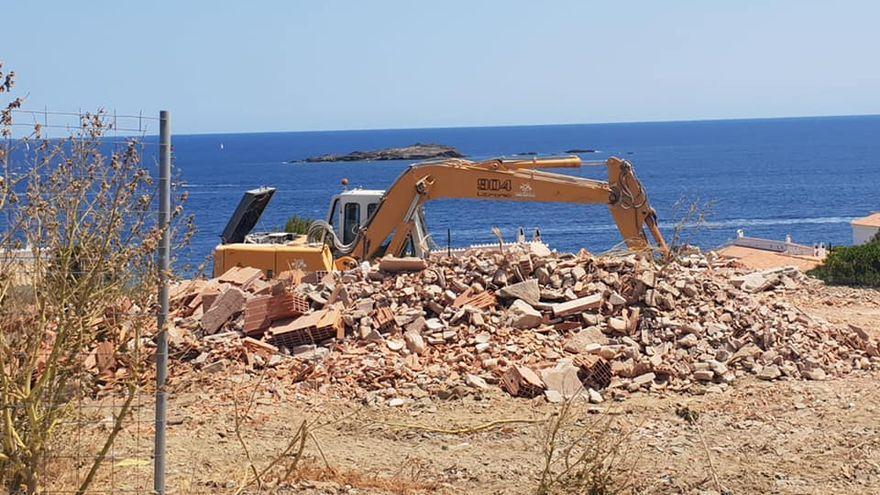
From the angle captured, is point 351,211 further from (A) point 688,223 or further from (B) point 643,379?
(B) point 643,379

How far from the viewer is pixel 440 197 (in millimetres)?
17406

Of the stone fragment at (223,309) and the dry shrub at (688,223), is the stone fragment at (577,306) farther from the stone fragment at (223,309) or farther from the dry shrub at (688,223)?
the stone fragment at (223,309)

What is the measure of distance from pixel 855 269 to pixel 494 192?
724 centimetres

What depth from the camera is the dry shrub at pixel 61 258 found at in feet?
19.4

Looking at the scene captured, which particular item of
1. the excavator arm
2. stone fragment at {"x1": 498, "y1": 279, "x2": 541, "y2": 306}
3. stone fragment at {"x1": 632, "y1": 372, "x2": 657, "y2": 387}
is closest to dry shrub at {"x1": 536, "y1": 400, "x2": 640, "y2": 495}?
stone fragment at {"x1": 632, "y1": 372, "x2": 657, "y2": 387}

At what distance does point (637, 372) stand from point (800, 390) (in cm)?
177

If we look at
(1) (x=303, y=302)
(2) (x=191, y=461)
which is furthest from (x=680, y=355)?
(2) (x=191, y=461)

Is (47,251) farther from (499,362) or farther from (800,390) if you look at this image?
(800,390)

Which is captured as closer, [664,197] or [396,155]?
[664,197]

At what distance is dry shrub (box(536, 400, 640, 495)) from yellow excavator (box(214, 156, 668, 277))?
23.2ft

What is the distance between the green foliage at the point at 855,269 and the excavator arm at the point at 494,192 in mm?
4643

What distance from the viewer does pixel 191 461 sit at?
8.84m

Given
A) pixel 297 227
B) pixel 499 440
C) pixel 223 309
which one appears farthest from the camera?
pixel 297 227

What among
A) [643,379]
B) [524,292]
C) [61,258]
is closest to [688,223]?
[524,292]
